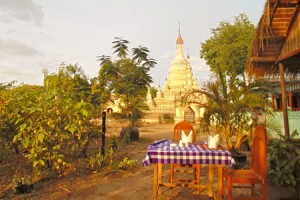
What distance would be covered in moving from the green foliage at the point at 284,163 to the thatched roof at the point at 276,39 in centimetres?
237

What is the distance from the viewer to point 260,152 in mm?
3268

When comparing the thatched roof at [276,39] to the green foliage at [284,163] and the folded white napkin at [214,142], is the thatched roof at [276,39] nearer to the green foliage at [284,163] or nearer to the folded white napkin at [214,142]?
the green foliage at [284,163]

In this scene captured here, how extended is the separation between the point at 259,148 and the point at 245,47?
61.5 ft

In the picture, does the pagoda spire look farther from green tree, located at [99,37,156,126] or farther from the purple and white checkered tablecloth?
the purple and white checkered tablecloth

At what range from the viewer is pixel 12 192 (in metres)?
4.35

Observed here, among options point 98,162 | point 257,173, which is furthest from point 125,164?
point 257,173

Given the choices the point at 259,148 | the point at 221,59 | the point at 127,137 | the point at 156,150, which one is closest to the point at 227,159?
the point at 259,148

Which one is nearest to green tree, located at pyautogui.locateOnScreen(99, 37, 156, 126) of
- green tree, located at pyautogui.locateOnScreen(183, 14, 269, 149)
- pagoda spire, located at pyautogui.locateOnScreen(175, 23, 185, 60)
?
green tree, located at pyautogui.locateOnScreen(183, 14, 269, 149)

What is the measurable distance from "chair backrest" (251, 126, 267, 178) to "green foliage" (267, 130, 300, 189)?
75 cm

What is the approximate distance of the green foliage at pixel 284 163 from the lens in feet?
12.7

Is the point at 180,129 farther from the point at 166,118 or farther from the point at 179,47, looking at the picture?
the point at 179,47

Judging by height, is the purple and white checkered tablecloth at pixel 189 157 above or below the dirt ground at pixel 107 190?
above

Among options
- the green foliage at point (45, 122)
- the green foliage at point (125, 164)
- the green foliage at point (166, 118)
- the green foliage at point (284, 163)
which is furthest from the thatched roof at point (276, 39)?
the green foliage at point (166, 118)

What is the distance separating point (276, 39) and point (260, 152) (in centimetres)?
433
